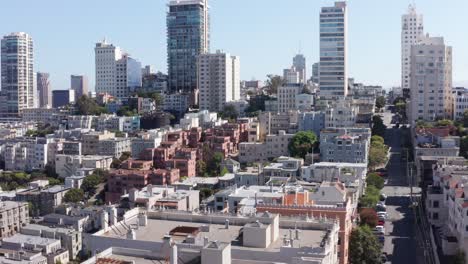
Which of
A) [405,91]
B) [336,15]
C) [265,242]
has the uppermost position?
[336,15]

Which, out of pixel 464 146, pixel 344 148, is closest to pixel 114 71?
pixel 344 148

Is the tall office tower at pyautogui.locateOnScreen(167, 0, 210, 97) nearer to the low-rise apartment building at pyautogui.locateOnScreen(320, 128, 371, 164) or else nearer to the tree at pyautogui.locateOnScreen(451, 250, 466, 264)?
the low-rise apartment building at pyautogui.locateOnScreen(320, 128, 371, 164)

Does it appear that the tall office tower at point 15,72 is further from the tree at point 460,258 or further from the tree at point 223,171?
the tree at point 460,258

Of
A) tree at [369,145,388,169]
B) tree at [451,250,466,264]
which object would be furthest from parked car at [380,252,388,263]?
tree at [369,145,388,169]

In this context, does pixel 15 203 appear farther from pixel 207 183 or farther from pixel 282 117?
pixel 282 117

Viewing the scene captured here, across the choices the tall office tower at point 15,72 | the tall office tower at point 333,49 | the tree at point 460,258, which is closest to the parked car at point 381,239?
the tree at point 460,258

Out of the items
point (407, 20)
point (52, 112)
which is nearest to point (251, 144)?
point (52, 112)
